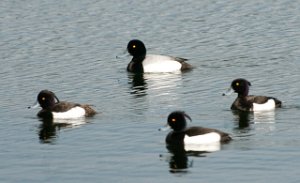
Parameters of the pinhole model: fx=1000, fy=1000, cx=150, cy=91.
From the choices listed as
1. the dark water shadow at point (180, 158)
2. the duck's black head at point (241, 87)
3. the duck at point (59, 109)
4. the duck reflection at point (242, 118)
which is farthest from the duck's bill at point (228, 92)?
the dark water shadow at point (180, 158)

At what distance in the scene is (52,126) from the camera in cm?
2873

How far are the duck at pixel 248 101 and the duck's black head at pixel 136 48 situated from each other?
985 centimetres

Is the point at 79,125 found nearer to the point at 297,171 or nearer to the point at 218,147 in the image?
→ the point at 218,147

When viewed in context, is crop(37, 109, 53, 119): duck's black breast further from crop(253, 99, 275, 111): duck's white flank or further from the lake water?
crop(253, 99, 275, 111): duck's white flank

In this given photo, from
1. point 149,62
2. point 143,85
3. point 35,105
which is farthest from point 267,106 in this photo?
point 149,62

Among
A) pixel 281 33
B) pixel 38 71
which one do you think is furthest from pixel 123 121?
pixel 281 33

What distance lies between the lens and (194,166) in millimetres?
23031

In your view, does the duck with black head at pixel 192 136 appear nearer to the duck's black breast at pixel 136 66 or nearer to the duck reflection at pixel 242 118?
the duck reflection at pixel 242 118

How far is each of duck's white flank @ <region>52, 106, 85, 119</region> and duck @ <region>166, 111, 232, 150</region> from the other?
4.48m

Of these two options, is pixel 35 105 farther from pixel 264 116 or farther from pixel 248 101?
pixel 264 116

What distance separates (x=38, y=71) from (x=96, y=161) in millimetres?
14334

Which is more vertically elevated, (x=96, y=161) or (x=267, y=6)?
(x=267, y=6)

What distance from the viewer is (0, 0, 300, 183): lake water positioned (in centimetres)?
2309

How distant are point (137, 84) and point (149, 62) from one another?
10.7 feet
